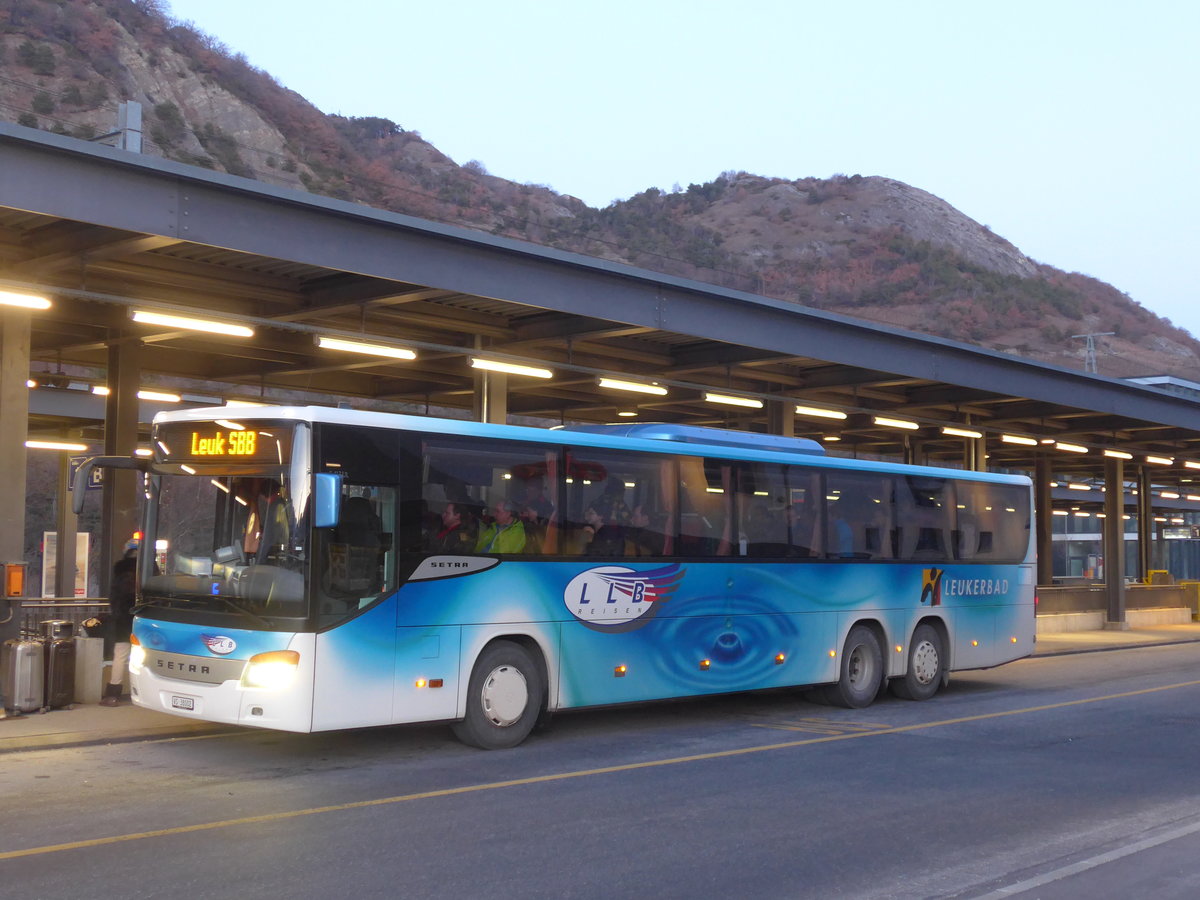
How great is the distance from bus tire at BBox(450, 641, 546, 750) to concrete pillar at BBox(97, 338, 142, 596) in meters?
10.1

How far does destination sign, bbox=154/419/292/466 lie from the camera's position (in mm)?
10906

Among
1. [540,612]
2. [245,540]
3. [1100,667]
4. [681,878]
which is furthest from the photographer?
[1100,667]

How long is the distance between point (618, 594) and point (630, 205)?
376ft

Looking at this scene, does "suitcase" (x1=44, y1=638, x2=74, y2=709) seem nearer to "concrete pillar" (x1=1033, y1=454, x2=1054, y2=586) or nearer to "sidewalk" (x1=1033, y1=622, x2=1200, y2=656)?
"sidewalk" (x1=1033, y1=622, x2=1200, y2=656)

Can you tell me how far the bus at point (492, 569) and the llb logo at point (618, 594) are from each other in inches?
1.1

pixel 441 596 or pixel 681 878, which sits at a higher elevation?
pixel 441 596

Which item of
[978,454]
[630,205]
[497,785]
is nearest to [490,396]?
[497,785]

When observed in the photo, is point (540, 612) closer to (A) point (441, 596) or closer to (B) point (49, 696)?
(A) point (441, 596)

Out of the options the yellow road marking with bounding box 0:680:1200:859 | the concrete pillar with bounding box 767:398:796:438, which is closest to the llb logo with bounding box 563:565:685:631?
the yellow road marking with bounding box 0:680:1200:859

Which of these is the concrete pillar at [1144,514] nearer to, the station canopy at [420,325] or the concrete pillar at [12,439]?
the station canopy at [420,325]

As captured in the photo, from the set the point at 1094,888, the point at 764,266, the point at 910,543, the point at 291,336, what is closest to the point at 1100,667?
the point at 910,543

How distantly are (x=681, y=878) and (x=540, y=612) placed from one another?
543 centimetres

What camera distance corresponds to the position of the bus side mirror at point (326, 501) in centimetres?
1037

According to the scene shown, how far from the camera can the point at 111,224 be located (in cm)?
1252
